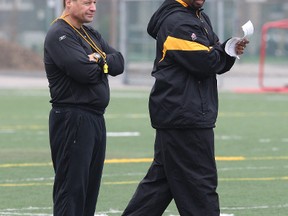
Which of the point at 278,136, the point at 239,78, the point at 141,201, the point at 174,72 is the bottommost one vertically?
the point at 239,78

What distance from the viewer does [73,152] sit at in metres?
8.31

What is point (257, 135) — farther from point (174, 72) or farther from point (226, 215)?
point (174, 72)

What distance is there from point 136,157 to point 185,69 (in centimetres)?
640

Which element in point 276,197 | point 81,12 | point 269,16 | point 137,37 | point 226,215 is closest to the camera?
point 81,12

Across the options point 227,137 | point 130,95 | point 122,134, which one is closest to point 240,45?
point 227,137

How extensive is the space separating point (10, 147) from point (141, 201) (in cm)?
731

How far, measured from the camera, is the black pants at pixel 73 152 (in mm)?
8305

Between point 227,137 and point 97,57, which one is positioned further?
point 227,137

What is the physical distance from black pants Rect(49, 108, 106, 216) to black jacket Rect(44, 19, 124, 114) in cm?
9

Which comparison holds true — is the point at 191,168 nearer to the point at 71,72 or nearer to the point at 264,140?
the point at 71,72

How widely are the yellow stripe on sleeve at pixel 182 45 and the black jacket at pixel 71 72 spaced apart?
0.54 m

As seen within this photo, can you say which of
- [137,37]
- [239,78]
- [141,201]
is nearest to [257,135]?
[141,201]

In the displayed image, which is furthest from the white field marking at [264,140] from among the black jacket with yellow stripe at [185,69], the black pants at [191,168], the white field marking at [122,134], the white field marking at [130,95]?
the white field marking at [130,95]

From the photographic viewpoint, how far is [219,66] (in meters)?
8.37
